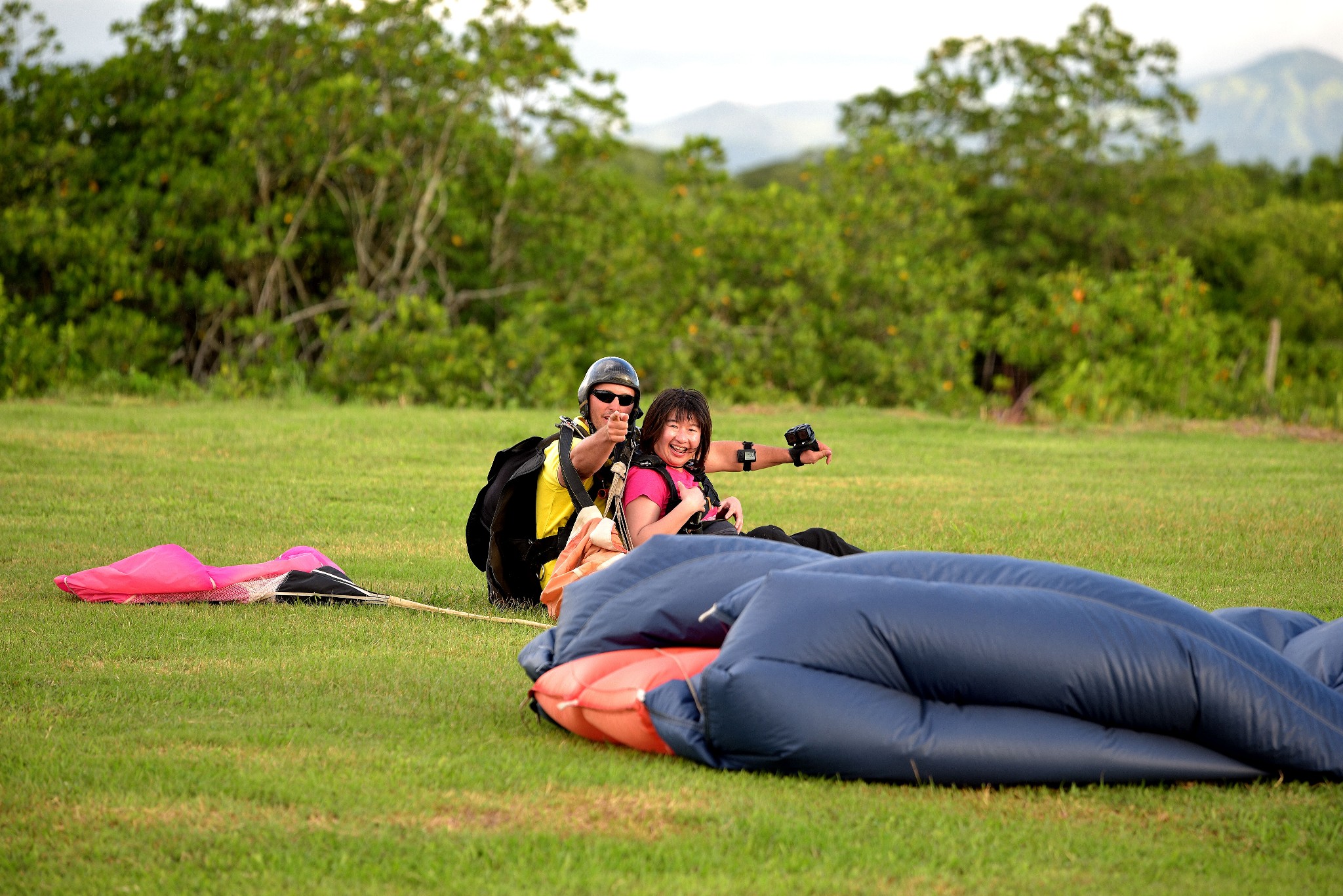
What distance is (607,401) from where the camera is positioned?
606cm

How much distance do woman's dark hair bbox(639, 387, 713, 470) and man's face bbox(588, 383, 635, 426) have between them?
19cm

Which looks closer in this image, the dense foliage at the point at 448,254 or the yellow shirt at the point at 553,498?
the yellow shirt at the point at 553,498

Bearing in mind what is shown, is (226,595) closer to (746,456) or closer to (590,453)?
(590,453)

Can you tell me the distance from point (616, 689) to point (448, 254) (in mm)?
17757

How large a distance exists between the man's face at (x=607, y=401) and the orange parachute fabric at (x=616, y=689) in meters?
1.93

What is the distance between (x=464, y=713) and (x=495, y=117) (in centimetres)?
1725

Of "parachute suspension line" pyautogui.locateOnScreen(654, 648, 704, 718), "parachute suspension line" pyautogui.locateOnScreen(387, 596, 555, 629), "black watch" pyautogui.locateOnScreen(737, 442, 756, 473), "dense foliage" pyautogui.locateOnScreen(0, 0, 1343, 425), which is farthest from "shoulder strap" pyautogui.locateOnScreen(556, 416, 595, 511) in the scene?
"dense foliage" pyautogui.locateOnScreen(0, 0, 1343, 425)

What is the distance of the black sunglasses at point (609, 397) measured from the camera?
604cm

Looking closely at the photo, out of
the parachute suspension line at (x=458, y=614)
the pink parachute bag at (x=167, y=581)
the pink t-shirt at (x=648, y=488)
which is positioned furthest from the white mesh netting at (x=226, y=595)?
the pink t-shirt at (x=648, y=488)

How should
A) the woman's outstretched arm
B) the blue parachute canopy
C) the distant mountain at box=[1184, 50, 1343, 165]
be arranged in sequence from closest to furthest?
the blue parachute canopy
the woman's outstretched arm
the distant mountain at box=[1184, 50, 1343, 165]

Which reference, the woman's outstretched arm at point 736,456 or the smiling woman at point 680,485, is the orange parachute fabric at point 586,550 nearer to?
the smiling woman at point 680,485

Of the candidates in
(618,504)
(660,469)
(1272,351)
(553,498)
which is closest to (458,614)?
(553,498)

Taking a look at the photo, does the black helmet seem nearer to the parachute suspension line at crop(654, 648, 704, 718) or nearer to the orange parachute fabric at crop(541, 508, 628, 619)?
the orange parachute fabric at crop(541, 508, 628, 619)

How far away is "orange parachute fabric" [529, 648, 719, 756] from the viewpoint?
404 cm
